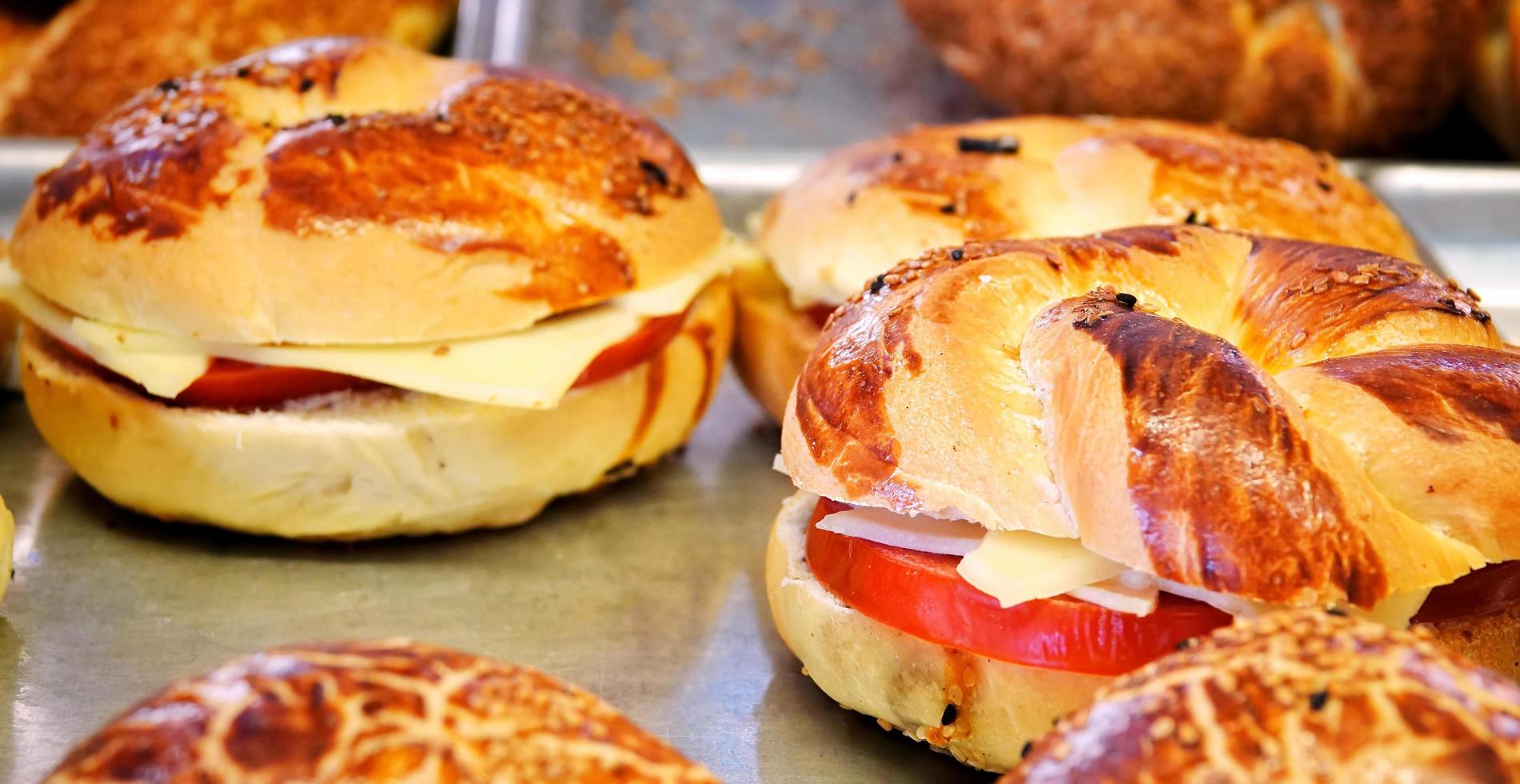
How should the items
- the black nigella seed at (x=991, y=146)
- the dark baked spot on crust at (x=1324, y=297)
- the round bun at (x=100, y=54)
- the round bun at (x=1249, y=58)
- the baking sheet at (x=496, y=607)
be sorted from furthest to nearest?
the round bun at (x=100, y=54), the round bun at (x=1249, y=58), the black nigella seed at (x=991, y=146), the baking sheet at (x=496, y=607), the dark baked spot on crust at (x=1324, y=297)

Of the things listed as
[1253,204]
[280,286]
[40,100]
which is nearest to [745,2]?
[40,100]

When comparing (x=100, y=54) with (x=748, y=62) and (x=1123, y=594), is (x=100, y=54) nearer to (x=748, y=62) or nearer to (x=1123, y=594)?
(x=748, y=62)

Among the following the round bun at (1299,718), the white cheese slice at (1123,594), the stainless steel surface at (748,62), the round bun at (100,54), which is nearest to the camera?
the round bun at (1299,718)

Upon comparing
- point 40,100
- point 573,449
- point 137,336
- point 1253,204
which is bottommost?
point 40,100

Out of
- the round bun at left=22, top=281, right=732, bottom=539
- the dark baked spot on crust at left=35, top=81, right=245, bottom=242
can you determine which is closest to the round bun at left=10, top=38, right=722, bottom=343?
the dark baked spot on crust at left=35, top=81, right=245, bottom=242

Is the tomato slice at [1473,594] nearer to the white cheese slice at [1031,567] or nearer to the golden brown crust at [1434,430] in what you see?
the golden brown crust at [1434,430]

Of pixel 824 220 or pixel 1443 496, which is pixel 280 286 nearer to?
pixel 824 220

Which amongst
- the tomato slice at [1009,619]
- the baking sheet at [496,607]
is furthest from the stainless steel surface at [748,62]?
the tomato slice at [1009,619]

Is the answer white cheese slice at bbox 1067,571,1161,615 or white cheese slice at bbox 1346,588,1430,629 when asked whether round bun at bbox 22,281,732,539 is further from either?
white cheese slice at bbox 1346,588,1430,629
